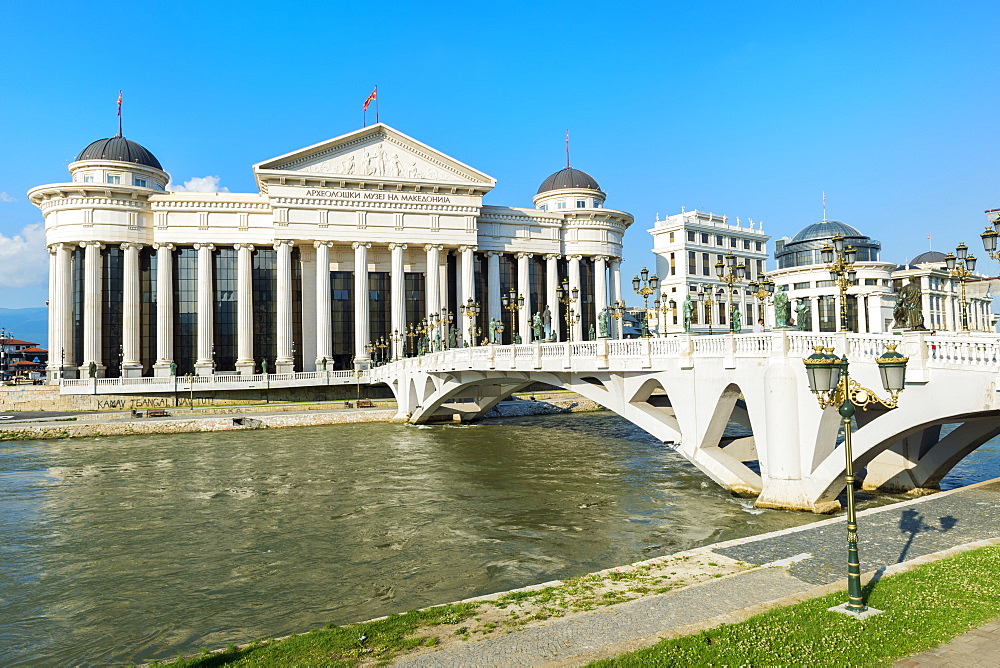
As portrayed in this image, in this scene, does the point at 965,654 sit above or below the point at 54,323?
below

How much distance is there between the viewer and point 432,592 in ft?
54.7

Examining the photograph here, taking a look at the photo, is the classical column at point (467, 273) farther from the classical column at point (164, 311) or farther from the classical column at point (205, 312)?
the classical column at point (164, 311)

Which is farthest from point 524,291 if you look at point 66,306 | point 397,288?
point 66,306

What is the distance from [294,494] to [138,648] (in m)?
16.6

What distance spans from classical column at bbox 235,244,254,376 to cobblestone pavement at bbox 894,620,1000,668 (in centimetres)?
8007

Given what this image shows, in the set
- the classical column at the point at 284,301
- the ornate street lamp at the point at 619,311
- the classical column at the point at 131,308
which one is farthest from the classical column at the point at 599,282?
the classical column at the point at 131,308

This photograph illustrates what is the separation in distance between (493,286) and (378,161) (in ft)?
75.0

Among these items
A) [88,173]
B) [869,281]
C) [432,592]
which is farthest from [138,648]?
[869,281]

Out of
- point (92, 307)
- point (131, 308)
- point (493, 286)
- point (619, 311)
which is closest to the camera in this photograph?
point (619, 311)

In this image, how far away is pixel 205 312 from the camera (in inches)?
3204

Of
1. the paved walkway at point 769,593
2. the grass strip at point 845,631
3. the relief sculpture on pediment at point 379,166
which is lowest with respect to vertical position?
the paved walkway at point 769,593

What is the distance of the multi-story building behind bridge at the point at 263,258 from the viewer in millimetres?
79250

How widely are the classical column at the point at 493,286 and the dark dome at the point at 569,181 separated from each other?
644 inches

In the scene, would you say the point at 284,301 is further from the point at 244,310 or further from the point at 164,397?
the point at 164,397
